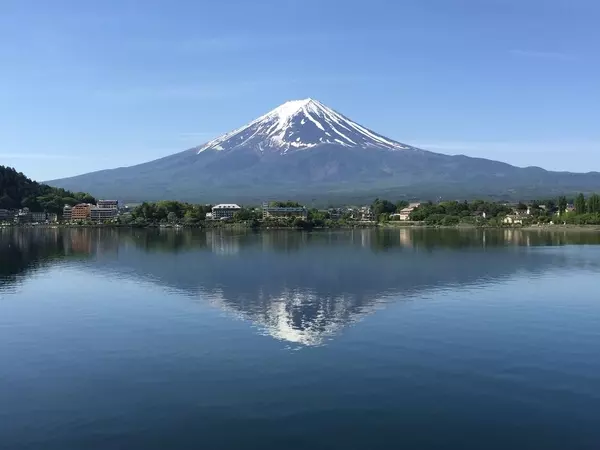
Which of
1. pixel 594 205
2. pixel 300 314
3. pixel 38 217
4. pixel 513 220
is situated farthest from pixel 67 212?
pixel 300 314

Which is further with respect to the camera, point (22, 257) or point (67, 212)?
point (67, 212)

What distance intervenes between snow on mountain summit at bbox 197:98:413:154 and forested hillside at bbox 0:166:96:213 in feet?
297

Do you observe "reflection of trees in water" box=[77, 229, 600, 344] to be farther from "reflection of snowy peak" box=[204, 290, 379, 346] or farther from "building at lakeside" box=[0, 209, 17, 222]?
"building at lakeside" box=[0, 209, 17, 222]

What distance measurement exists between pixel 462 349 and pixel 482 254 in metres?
15.6

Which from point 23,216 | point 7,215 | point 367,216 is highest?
point 7,215

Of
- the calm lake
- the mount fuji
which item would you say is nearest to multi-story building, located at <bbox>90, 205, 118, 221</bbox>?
the calm lake

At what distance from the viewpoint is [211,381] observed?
6.84 metres

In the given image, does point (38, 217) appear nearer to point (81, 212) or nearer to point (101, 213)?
point (81, 212)

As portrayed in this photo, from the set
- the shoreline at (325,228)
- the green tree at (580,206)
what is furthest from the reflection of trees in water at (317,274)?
the green tree at (580,206)

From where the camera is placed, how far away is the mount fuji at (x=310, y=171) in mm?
119188

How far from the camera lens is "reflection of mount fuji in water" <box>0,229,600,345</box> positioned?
440 inches

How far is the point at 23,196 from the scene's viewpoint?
56531 millimetres

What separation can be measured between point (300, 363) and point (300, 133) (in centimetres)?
14399

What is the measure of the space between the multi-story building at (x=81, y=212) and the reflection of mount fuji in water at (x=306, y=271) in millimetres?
27507
